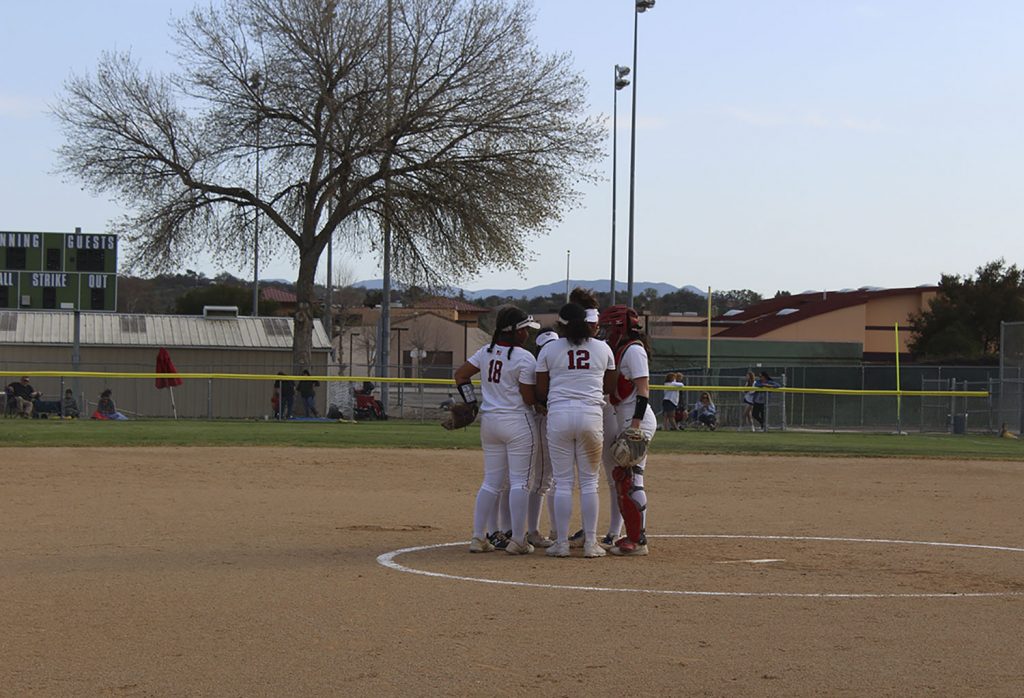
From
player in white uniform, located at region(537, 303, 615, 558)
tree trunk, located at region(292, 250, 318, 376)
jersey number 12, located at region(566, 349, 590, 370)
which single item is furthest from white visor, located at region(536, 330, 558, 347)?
tree trunk, located at region(292, 250, 318, 376)

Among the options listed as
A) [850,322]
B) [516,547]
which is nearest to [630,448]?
[516,547]

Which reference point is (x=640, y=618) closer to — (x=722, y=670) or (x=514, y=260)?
(x=722, y=670)

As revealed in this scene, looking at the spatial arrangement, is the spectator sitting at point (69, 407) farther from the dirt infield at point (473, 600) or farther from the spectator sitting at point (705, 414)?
the dirt infield at point (473, 600)

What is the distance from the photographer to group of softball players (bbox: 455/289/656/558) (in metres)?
9.76

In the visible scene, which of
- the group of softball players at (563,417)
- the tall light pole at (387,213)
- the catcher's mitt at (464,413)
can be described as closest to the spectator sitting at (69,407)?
the tall light pole at (387,213)

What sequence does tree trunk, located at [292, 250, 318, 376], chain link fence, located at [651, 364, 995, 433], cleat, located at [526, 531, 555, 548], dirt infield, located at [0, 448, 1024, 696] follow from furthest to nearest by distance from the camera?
tree trunk, located at [292, 250, 318, 376], chain link fence, located at [651, 364, 995, 433], cleat, located at [526, 531, 555, 548], dirt infield, located at [0, 448, 1024, 696]

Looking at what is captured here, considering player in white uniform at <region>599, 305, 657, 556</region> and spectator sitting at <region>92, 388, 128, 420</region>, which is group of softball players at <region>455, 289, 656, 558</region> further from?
spectator sitting at <region>92, 388, 128, 420</region>

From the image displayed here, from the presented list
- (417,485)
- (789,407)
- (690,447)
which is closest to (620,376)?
(417,485)

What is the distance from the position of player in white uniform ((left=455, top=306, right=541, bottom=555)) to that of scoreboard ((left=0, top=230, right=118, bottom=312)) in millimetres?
28704

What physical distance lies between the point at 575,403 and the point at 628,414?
1.93ft

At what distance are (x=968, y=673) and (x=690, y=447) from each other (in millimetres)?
17215

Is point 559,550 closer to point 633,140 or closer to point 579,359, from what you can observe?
point 579,359

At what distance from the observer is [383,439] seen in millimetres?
23625

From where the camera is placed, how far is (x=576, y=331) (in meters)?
9.73
